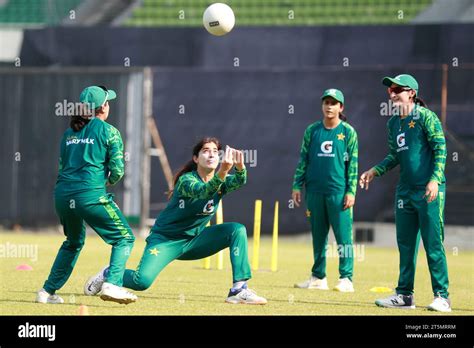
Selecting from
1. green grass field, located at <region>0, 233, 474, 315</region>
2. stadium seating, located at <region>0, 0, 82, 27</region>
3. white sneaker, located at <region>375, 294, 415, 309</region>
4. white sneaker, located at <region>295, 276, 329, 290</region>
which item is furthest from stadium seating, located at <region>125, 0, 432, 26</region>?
white sneaker, located at <region>375, 294, 415, 309</region>

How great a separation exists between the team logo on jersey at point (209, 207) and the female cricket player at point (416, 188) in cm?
151

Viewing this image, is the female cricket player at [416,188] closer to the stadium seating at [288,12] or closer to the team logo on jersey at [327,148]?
the team logo on jersey at [327,148]

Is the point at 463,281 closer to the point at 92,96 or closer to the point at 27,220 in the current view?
the point at 92,96

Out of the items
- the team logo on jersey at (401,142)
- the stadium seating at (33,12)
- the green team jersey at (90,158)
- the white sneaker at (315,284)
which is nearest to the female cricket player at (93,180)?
the green team jersey at (90,158)

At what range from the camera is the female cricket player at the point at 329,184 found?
12.0 metres

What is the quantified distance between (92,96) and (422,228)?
3341 mm

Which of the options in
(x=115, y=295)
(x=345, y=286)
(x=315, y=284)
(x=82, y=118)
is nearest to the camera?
(x=115, y=295)

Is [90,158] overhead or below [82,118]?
below

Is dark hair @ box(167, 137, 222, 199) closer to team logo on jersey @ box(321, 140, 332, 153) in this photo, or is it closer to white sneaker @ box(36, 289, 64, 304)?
white sneaker @ box(36, 289, 64, 304)

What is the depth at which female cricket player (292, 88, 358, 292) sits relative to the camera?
11969 mm

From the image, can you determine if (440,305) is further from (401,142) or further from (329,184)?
(329,184)

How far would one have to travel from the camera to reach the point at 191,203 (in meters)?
9.59

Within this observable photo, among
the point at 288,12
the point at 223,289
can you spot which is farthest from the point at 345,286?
the point at 288,12

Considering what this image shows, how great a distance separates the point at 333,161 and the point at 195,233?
9.13ft
